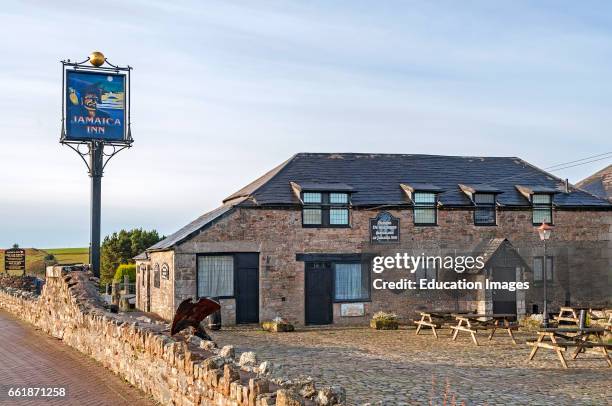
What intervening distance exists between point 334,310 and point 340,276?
51.4 inches

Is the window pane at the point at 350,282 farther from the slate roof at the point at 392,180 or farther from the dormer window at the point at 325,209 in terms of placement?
the slate roof at the point at 392,180

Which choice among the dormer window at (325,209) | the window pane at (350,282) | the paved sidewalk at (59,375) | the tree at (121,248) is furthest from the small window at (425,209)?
the tree at (121,248)

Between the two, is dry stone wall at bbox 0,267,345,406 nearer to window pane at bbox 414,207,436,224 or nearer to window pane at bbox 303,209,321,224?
window pane at bbox 303,209,321,224

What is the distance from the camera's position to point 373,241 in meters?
26.6

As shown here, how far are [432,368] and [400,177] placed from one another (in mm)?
13874

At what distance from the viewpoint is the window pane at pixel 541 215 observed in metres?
28.4

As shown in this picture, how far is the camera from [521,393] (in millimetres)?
12391

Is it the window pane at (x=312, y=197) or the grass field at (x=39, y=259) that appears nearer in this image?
the window pane at (x=312, y=197)

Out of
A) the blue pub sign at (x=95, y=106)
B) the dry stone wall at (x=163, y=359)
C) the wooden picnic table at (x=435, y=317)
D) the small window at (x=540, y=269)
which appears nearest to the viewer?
the dry stone wall at (x=163, y=359)

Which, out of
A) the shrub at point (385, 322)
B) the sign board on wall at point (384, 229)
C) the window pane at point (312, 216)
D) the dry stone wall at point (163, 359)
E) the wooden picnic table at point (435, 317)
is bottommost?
the shrub at point (385, 322)

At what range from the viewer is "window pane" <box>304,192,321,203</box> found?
86.1ft

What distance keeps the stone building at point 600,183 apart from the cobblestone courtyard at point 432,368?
16.8 meters

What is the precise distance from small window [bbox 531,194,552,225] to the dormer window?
7945mm

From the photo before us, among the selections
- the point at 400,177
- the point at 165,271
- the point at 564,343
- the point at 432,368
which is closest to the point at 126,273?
the point at 165,271
